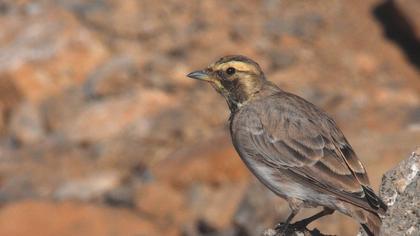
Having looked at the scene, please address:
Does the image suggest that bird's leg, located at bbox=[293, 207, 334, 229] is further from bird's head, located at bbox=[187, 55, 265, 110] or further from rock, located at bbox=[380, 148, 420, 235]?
bird's head, located at bbox=[187, 55, 265, 110]

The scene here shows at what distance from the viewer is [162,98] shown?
68.6 ft

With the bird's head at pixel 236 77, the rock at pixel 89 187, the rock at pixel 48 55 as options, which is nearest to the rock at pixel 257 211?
the bird's head at pixel 236 77

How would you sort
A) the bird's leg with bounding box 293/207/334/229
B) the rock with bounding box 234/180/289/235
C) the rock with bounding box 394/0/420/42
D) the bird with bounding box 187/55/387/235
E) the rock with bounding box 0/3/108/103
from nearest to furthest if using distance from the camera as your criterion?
the bird with bounding box 187/55/387/235 < the bird's leg with bounding box 293/207/334/229 < the rock with bounding box 234/180/289/235 < the rock with bounding box 0/3/108/103 < the rock with bounding box 394/0/420/42

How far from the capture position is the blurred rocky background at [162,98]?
16078mm

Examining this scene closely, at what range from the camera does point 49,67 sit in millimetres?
22234

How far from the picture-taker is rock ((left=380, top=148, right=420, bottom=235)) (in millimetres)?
7840

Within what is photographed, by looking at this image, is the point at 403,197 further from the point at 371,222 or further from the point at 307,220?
the point at 307,220

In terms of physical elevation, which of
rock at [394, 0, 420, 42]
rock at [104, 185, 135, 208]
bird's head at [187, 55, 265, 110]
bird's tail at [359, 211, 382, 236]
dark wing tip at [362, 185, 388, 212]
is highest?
rock at [394, 0, 420, 42]

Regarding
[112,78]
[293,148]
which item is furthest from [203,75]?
[112,78]

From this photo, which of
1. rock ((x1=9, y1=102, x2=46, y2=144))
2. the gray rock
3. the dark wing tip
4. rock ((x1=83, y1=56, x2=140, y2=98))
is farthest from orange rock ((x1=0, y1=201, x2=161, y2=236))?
the dark wing tip

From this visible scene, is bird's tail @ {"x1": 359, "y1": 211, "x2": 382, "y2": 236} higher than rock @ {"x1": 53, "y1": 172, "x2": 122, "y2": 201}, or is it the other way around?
rock @ {"x1": 53, "y1": 172, "x2": 122, "y2": 201}

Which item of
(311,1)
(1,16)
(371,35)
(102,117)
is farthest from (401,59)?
(1,16)

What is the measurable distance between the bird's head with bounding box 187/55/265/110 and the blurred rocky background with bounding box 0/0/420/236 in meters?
3.00

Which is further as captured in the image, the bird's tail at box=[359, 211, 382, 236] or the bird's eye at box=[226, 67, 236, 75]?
the bird's eye at box=[226, 67, 236, 75]
